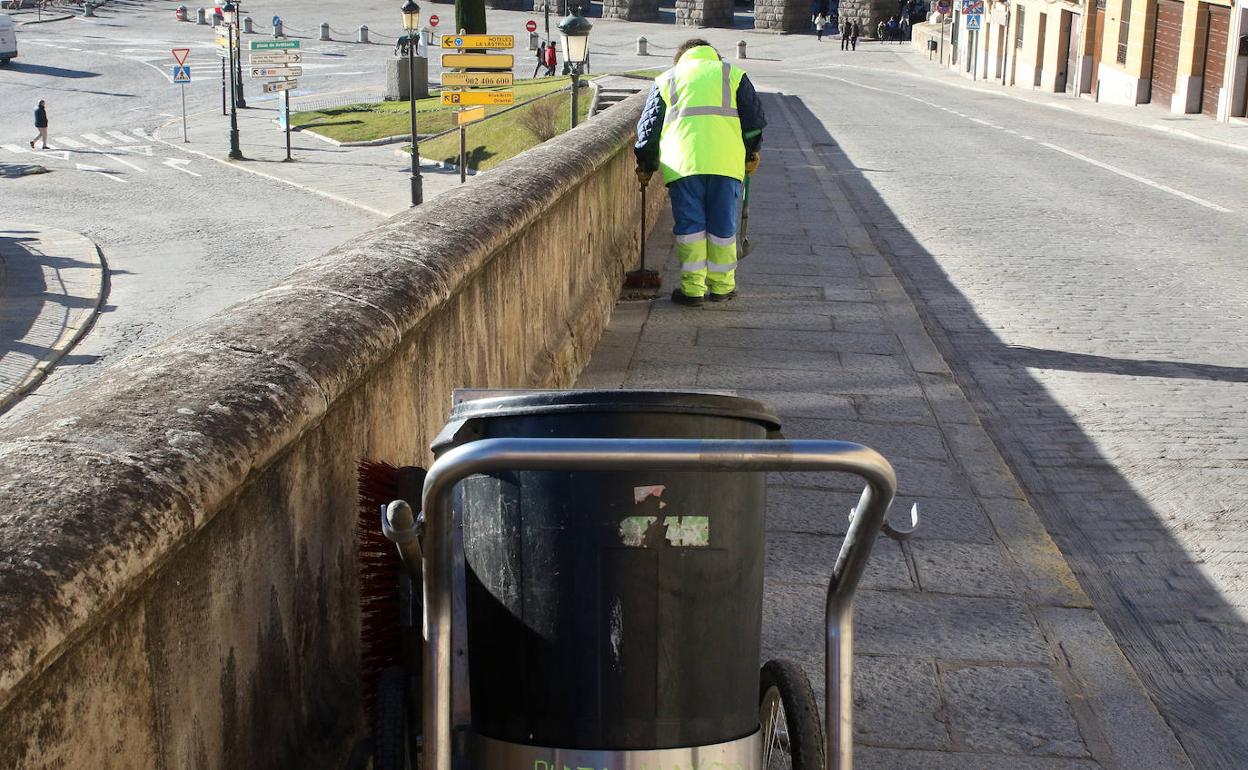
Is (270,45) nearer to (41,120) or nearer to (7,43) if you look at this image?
(41,120)

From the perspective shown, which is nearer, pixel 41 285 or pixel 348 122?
pixel 41 285

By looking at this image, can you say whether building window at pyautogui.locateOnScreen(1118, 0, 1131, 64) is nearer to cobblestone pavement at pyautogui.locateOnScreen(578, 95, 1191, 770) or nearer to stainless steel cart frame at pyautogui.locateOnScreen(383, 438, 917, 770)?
cobblestone pavement at pyautogui.locateOnScreen(578, 95, 1191, 770)

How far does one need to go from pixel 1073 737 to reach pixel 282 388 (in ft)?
7.45

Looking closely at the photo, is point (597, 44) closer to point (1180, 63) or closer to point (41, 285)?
point (1180, 63)

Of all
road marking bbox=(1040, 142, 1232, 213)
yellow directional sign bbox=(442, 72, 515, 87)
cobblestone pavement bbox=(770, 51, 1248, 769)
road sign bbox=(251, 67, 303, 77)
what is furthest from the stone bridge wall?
road sign bbox=(251, 67, 303, 77)

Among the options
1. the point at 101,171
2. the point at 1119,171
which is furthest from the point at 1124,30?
the point at 101,171

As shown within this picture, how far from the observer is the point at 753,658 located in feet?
8.68

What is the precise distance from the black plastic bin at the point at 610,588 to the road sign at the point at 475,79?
25.3m

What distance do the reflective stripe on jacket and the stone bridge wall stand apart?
4.28m

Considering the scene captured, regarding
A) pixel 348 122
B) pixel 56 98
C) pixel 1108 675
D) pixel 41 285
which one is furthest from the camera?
pixel 56 98

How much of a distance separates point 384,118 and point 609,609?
45106 mm

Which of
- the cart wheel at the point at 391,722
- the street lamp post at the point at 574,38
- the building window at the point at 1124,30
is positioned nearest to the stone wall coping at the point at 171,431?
the cart wheel at the point at 391,722

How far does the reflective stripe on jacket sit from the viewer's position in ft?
28.3

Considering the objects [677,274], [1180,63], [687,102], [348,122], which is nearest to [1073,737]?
[687,102]
